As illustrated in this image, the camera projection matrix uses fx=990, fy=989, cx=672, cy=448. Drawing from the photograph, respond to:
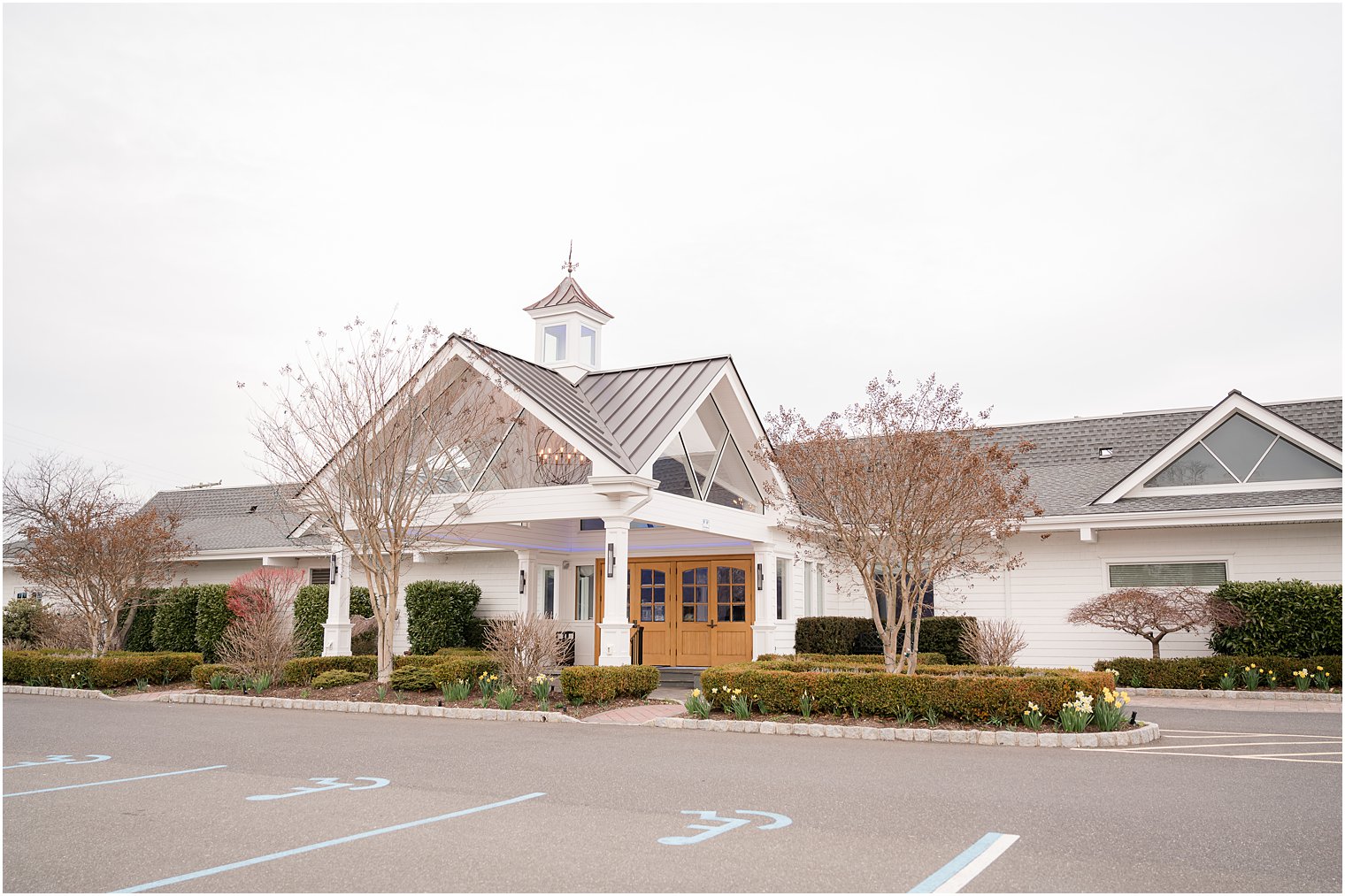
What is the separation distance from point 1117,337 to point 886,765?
18431 millimetres

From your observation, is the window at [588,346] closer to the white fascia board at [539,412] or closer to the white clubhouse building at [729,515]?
the white clubhouse building at [729,515]

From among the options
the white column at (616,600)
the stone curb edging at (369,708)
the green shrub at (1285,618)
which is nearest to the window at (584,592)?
the white column at (616,600)

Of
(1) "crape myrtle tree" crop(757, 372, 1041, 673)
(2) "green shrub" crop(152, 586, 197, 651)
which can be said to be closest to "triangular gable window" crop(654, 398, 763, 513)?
(1) "crape myrtle tree" crop(757, 372, 1041, 673)

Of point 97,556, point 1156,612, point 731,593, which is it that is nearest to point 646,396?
point 731,593

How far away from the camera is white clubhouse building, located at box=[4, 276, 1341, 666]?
1634 centimetres

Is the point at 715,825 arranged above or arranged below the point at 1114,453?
below

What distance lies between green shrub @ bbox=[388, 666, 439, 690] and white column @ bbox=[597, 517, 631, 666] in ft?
8.58

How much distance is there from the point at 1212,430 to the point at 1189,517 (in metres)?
2.09

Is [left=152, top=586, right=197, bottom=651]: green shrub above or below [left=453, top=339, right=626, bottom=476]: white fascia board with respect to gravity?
below

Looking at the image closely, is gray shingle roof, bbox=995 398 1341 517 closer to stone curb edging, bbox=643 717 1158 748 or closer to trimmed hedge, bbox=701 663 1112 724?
trimmed hedge, bbox=701 663 1112 724

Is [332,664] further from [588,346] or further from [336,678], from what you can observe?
[588,346]

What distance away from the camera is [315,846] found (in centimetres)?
577

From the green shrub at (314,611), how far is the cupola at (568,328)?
6.96 m

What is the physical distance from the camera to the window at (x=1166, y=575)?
18.4 m
